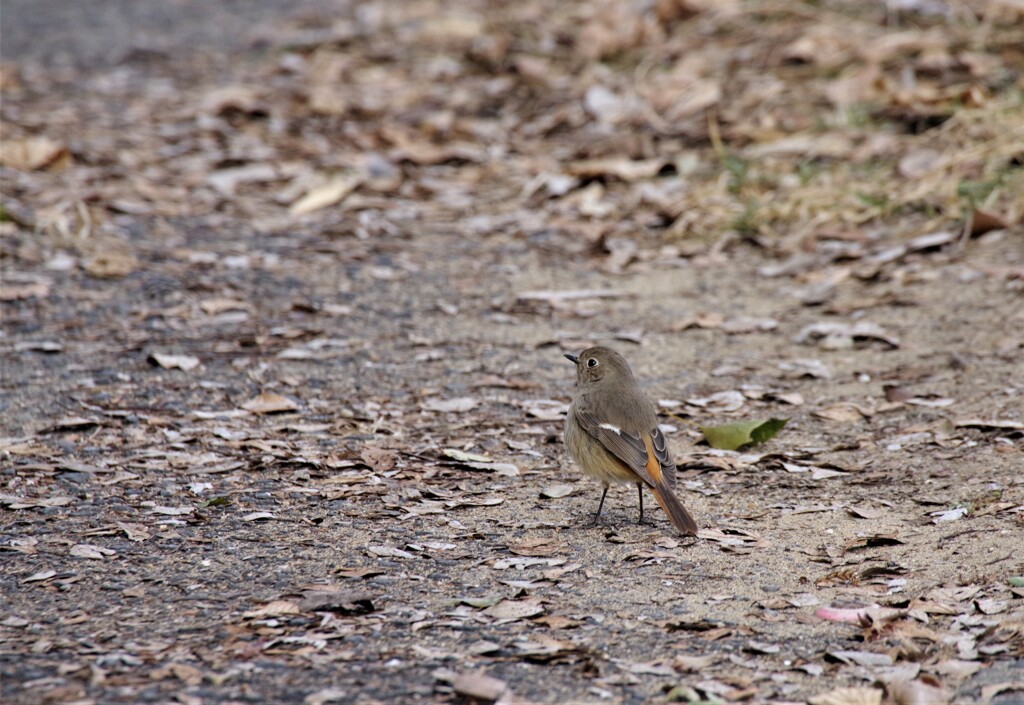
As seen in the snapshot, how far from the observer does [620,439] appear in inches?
179

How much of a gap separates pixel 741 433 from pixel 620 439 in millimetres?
841

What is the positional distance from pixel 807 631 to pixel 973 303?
359 cm

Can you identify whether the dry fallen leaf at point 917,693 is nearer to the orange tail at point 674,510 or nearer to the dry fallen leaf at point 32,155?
the orange tail at point 674,510

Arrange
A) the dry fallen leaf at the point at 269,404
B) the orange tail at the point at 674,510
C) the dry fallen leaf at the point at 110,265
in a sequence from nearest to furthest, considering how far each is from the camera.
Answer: the orange tail at the point at 674,510, the dry fallen leaf at the point at 269,404, the dry fallen leaf at the point at 110,265

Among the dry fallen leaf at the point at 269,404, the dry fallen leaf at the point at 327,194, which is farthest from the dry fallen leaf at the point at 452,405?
the dry fallen leaf at the point at 327,194

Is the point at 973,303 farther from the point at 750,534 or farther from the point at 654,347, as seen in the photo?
the point at 750,534

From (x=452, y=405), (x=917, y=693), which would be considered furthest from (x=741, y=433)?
(x=917, y=693)

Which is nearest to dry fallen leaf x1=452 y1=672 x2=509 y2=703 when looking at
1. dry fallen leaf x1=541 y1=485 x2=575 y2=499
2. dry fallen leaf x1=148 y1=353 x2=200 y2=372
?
dry fallen leaf x1=541 y1=485 x2=575 y2=499

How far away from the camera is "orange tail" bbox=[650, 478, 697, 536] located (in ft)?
13.7

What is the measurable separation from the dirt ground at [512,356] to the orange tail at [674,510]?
0.09m

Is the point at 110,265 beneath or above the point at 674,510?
above

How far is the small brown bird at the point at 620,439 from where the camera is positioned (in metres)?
4.39

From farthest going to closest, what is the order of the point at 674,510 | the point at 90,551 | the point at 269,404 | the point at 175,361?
the point at 175,361 < the point at 269,404 < the point at 674,510 < the point at 90,551

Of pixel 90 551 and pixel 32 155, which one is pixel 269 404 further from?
pixel 32 155
